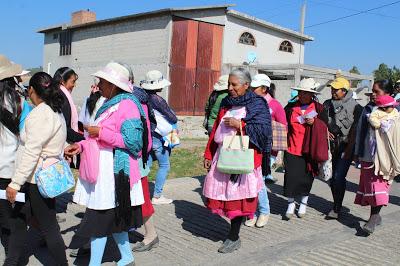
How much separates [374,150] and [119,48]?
17.5 metres

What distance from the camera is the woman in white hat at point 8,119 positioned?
369 cm

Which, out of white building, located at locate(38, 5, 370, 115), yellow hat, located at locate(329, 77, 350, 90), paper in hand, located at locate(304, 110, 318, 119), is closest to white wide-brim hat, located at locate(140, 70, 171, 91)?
paper in hand, located at locate(304, 110, 318, 119)

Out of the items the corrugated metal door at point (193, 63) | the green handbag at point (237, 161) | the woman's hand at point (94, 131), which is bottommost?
the green handbag at point (237, 161)

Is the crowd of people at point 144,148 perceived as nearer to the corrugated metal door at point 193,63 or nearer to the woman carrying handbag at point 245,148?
the woman carrying handbag at point 245,148

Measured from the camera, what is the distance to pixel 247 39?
2083cm

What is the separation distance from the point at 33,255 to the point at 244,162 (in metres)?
2.22

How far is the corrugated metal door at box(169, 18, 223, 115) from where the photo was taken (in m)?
18.7

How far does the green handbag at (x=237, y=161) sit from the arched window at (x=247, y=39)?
54.1 feet

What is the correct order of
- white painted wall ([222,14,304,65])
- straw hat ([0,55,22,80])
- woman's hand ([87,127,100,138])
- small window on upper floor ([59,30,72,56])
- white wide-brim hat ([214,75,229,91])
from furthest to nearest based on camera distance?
small window on upper floor ([59,30,72,56]) → white painted wall ([222,14,304,65]) → white wide-brim hat ([214,75,229,91]) → straw hat ([0,55,22,80]) → woman's hand ([87,127,100,138])

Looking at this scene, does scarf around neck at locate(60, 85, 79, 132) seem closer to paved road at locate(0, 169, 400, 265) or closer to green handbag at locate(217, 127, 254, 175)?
paved road at locate(0, 169, 400, 265)

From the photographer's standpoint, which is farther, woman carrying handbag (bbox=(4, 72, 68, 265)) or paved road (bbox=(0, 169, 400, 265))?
paved road (bbox=(0, 169, 400, 265))

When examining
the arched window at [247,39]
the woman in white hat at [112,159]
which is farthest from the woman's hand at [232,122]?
the arched window at [247,39]

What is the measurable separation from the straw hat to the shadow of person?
2.74 m

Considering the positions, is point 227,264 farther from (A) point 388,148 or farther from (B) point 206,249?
(A) point 388,148
